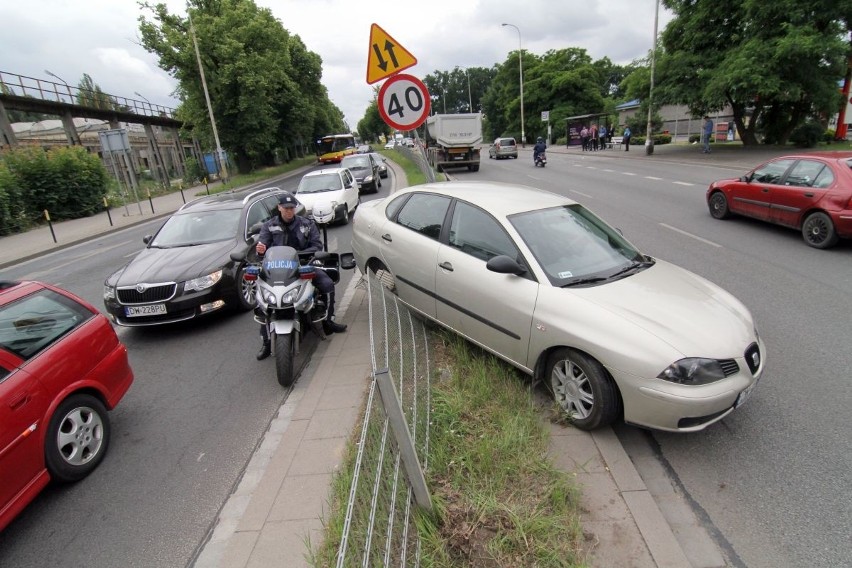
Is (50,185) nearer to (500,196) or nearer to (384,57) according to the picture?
(384,57)

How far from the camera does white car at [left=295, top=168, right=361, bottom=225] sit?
1300 centimetres

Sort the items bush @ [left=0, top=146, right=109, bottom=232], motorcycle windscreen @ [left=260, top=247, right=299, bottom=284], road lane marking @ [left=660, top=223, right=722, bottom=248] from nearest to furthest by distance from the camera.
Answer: motorcycle windscreen @ [left=260, top=247, right=299, bottom=284] < road lane marking @ [left=660, top=223, right=722, bottom=248] < bush @ [left=0, top=146, right=109, bottom=232]

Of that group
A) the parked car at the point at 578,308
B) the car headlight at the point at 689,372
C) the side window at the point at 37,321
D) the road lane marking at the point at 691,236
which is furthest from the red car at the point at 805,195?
the side window at the point at 37,321

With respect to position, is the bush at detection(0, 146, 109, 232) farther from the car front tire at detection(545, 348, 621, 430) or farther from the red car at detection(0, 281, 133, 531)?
the car front tire at detection(545, 348, 621, 430)

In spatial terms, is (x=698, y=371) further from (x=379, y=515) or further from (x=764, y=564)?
(x=379, y=515)

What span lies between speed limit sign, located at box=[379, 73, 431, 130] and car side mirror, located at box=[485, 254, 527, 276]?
3.73 metres

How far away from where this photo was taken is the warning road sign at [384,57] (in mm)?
6441

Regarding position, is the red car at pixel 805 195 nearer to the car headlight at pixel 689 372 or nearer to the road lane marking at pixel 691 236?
the road lane marking at pixel 691 236

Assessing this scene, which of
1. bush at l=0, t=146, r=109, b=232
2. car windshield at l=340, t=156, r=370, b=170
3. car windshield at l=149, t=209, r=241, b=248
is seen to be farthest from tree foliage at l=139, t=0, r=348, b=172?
car windshield at l=149, t=209, r=241, b=248

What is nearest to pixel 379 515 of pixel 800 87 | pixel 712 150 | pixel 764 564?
pixel 764 564

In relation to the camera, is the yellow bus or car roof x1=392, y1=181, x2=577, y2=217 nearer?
car roof x1=392, y1=181, x2=577, y2=217

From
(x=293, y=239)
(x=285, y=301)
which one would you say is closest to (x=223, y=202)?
(x=293, y=239)

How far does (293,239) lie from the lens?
5613 millimetres

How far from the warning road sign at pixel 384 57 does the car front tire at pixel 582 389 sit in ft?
15.7
